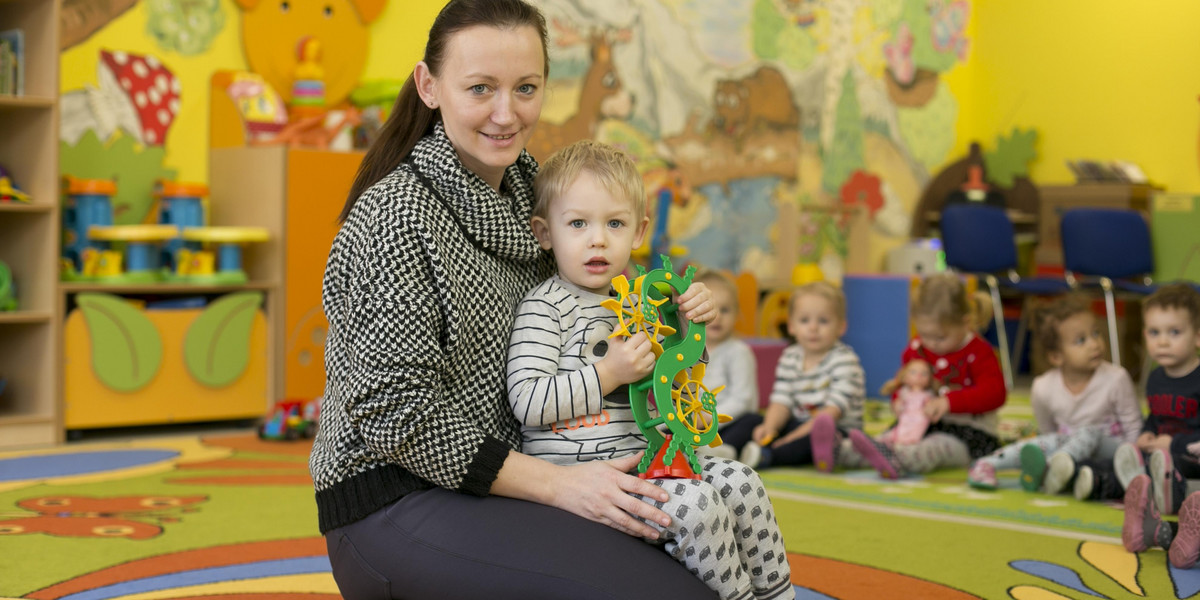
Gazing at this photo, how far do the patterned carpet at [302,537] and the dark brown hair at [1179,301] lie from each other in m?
0.59

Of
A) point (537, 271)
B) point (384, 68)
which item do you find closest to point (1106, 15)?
point (384, 68)

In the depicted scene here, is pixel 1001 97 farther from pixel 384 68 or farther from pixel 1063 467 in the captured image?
pixel 1063 467

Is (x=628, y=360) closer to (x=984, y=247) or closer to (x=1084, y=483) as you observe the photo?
(x=1084, y=483)

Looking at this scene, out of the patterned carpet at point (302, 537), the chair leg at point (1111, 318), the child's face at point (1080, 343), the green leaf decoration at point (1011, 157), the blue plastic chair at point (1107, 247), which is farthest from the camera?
the green leaf decoration at point (1011, 157)

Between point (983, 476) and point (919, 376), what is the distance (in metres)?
0.50

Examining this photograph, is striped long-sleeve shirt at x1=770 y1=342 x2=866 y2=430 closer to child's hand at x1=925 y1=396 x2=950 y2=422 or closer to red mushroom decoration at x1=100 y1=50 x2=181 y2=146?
child's hand at x1=925 y1=396 x2=950 y2=422

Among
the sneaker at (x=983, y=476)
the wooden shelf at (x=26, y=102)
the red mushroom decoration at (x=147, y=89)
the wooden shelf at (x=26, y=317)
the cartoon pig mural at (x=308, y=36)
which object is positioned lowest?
the sneaker at (x=983, y=476)

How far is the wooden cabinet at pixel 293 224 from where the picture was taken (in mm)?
4383

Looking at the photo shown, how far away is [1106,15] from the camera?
6.55 meters

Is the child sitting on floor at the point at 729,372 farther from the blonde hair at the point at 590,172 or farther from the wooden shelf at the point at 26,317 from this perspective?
the wooden shelf at the point at 26,317

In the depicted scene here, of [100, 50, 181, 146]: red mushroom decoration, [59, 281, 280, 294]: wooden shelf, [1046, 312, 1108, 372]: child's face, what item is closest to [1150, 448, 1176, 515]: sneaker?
[1046, 312, 1108, 372]: child's face

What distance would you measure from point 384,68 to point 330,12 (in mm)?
325

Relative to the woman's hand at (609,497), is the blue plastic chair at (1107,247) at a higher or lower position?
higher

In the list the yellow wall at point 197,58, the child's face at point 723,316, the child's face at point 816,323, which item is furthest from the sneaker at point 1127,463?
the yellow wall at point 197,58
